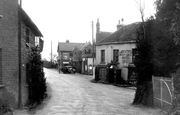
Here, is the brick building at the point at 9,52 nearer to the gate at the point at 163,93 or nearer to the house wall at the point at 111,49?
the gate at the point at 163,93

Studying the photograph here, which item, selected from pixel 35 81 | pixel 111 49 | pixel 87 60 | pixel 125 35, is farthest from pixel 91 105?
pixel 87 60

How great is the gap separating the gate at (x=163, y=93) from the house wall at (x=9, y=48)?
6.94 meters

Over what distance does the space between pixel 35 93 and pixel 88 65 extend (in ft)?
109

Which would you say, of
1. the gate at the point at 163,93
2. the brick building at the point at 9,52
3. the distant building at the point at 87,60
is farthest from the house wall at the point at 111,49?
the brick building at the point at 9,52

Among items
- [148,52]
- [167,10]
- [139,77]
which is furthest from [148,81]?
[167,10]

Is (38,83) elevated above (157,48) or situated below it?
below

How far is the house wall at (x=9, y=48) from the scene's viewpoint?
29.7 ft

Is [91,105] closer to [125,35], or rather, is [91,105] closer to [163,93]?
[163,93]

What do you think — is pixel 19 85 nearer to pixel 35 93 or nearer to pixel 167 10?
pixel 35 93

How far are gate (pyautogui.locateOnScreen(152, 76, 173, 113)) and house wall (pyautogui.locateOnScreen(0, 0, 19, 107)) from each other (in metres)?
6.94

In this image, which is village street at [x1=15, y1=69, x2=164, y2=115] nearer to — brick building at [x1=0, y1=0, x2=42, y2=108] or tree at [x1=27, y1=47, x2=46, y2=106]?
tree at [x1=27, y1=47, x2=46, y2=106]

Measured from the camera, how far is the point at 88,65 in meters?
46.9

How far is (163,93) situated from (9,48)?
7.55m

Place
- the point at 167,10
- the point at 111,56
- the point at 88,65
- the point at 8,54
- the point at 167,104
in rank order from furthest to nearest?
the point at 88,65
the point at 111,56
the point at 167,10
the point at 167,104
the point at 8,54
